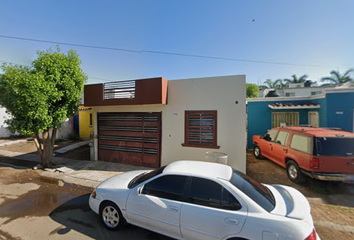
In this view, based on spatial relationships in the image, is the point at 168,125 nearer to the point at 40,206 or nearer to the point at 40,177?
the point at 40,206

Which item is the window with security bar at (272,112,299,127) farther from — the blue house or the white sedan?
the white sedan

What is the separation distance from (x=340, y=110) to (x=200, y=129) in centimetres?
820

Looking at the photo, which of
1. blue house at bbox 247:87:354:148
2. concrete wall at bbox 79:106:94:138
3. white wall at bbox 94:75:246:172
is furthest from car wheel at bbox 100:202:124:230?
concrete wall at bbox 79:106:94:138

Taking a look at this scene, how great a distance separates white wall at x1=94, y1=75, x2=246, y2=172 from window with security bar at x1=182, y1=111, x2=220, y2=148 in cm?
16

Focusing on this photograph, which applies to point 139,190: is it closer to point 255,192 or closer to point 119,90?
point 255,192

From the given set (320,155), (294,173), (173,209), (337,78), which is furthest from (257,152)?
(337,78)

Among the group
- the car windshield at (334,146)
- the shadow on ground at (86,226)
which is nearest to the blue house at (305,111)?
the car windshield at (334,146)

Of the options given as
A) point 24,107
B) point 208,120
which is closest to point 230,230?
point 208,120

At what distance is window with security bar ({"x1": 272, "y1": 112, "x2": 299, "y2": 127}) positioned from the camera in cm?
1013

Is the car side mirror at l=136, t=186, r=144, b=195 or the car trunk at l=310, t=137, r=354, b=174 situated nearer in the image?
the car side mirror at l=136, t=186, r=144, b=195

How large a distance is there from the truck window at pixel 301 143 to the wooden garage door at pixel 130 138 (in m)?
5.08

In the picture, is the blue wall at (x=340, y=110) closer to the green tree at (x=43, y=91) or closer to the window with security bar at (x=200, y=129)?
the window with security bar at (x=200, y=129)

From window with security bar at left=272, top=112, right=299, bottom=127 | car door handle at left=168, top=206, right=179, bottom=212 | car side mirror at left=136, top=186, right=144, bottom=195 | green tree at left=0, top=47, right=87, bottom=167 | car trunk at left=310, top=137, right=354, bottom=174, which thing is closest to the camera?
car door handle at left=168, top=206, right=179, bottom=212

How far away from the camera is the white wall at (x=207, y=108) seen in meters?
5.91
